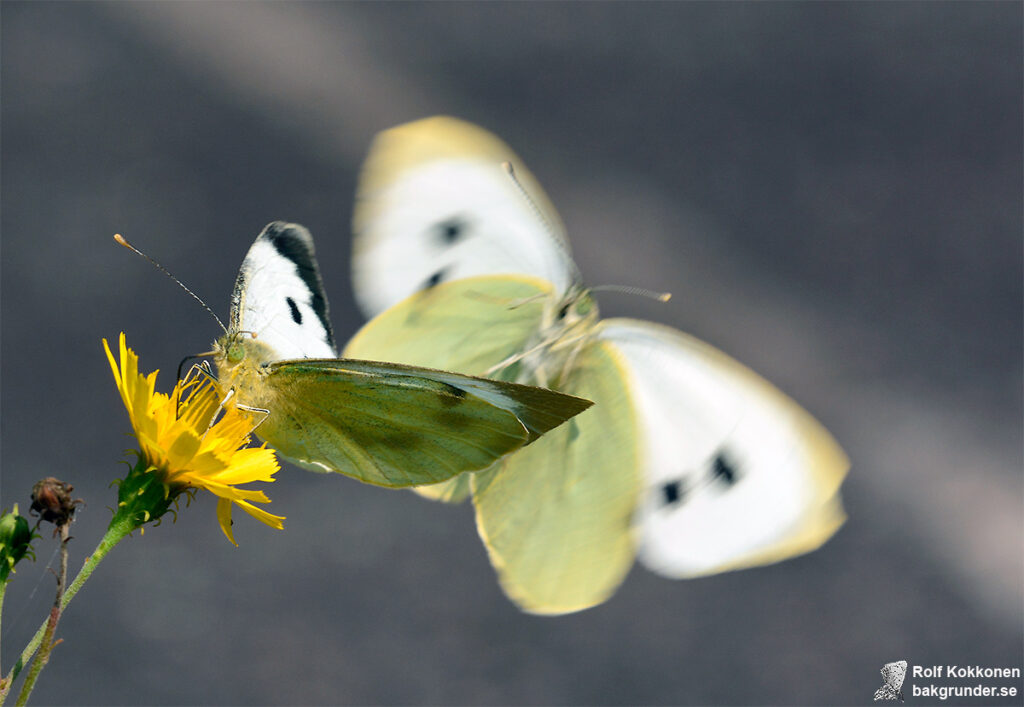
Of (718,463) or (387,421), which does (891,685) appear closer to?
(718,463)

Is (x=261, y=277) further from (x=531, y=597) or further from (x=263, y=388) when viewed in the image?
(x=531, y=597)

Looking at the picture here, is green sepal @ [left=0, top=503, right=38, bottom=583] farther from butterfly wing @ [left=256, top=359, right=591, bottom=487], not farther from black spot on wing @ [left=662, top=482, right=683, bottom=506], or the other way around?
black spot on wing @ [left=662, top=482, right=683, bottom=506]

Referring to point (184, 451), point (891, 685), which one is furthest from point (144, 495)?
point (891, 685)

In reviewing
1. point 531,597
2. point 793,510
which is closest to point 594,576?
point 531,597

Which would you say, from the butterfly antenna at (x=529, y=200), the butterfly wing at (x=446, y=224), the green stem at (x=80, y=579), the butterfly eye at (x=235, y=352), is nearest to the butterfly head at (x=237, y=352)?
the butterfly eye at (x=235, y=352)

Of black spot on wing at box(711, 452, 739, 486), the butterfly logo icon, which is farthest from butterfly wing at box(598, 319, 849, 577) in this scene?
the butterfly logo icon

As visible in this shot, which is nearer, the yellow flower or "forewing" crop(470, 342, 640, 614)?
the yellow flower

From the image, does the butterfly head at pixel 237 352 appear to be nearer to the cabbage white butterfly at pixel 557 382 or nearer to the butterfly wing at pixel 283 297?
the butterfly wing at pixel 283 297
